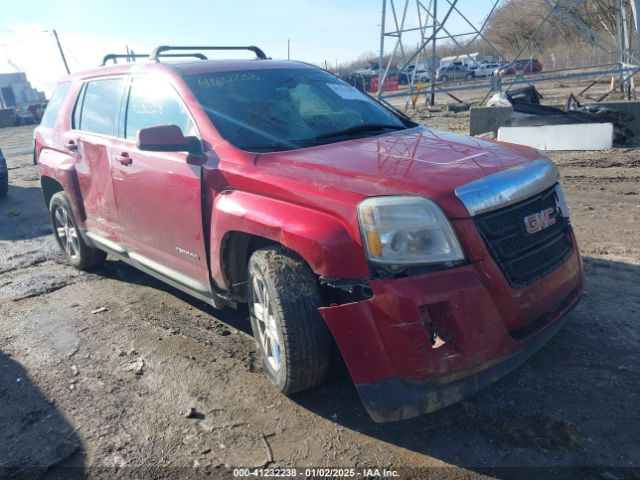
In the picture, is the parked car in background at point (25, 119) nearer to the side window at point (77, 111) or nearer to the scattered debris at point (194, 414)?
the side window at point (77, 111)

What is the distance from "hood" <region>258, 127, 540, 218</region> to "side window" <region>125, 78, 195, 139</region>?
0.88 meters

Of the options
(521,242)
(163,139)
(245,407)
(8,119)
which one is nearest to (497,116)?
(521,242)

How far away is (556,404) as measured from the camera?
280 cm

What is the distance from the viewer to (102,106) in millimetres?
4633

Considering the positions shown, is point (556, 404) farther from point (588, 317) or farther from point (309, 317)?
point (309, 317)

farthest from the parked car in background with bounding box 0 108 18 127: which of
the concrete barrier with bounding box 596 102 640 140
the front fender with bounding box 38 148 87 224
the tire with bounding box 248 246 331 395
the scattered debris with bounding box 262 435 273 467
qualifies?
the scattered debris with bounding box 262 435 273 467

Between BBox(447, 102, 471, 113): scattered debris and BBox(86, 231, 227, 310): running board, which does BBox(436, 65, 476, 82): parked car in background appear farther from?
BBox(86, 231, 227, 310): running board

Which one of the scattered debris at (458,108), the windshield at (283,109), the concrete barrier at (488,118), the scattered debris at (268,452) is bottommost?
the scattered debris at (268,452)

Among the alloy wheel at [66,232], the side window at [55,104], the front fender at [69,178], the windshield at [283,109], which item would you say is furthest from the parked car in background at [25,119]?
the windshield at [283,109]

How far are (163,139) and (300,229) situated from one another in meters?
1.20

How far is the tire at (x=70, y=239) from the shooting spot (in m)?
5.34

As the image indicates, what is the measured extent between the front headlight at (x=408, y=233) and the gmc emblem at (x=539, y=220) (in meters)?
0.50

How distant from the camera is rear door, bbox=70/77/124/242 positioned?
14.5 feet

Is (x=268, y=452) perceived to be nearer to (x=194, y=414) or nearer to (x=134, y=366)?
(x=194, y=414)
